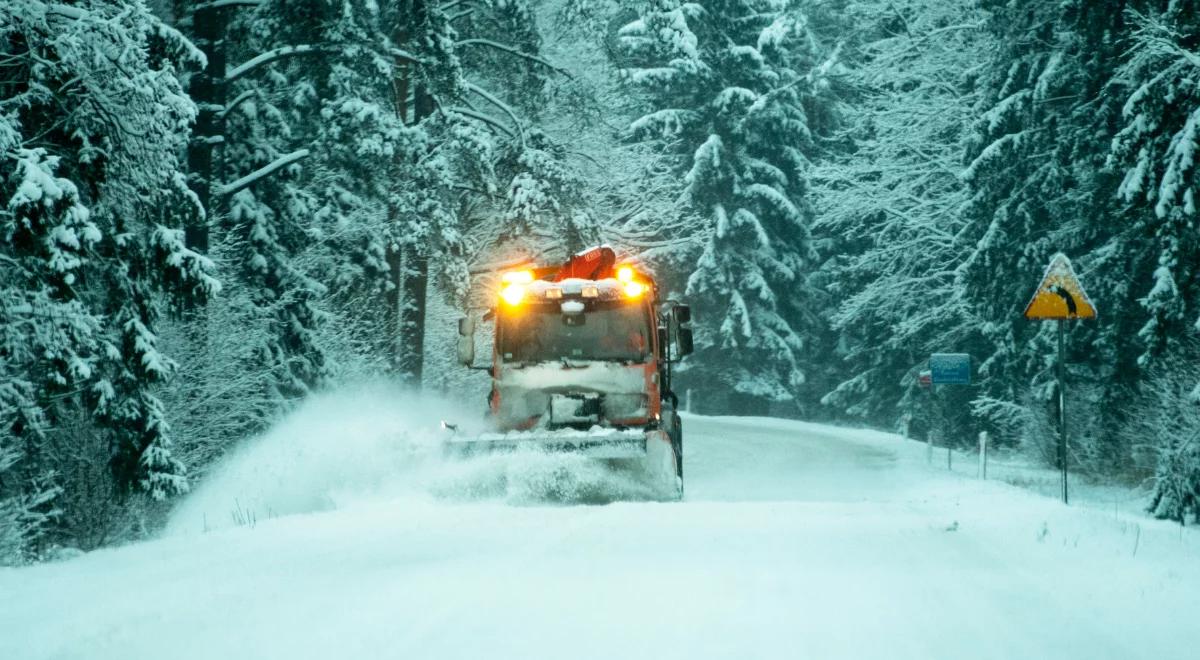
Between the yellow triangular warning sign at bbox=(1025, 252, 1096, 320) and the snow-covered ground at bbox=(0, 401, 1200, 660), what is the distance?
105 inches

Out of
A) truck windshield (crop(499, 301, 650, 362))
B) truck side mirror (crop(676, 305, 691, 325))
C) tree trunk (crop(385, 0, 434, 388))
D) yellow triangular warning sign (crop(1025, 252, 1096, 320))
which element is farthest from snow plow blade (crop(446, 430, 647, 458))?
tree trunk (crop(385, 0, 434, 388))

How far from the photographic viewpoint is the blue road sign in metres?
20.9

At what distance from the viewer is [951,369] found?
2095 centimetres

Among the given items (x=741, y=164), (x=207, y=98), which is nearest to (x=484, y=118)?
(x=207, y=98)

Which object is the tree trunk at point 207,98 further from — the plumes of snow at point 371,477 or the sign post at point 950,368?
the sign post at point 950,368

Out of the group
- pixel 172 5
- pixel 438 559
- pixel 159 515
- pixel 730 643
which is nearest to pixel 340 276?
pixel 172 5

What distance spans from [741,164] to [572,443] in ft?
95.0

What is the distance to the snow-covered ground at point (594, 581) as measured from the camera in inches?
219

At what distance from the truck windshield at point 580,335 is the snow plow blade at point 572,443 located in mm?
1661

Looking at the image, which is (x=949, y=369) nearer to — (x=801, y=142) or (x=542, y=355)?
(x=542, y=355)

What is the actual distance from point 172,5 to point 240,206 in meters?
3.31

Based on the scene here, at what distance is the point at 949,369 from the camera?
2095cm

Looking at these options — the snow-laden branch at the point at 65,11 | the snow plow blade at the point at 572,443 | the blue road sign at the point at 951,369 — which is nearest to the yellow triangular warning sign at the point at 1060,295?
the snow plow blade at the point at 572,443

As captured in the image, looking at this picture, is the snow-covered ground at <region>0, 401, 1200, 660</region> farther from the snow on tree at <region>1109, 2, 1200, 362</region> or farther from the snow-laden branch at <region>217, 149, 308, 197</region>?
the snow-laden branch at <region>217, 149, 308, 197</region>
